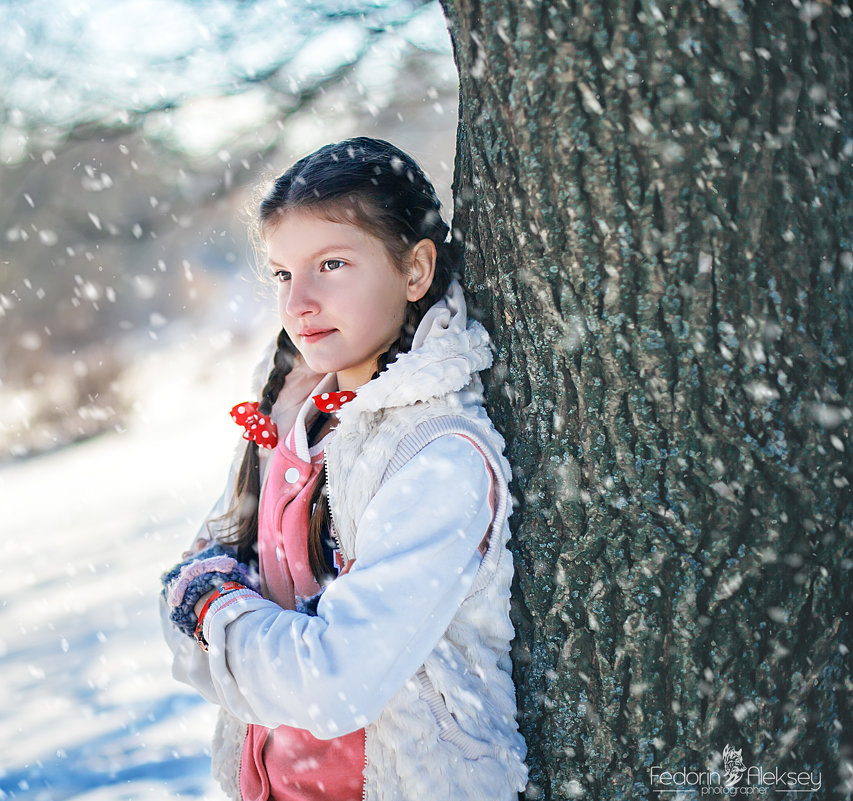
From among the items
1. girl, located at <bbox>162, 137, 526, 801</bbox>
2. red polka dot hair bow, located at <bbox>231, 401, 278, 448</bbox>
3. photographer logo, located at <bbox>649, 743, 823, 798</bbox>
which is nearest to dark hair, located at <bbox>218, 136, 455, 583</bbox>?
girl, located at <bbox>162, 137, 526, 801</bbox>

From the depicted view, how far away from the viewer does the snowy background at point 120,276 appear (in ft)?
11.4

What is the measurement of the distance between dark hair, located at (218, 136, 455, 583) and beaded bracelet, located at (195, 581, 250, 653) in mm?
163

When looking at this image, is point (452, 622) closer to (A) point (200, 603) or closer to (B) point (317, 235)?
(A) point (200, 603)

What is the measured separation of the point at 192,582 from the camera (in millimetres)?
1600

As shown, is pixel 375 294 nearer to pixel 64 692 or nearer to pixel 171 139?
pixel 64 692

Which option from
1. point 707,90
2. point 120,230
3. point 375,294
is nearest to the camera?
point 707,90

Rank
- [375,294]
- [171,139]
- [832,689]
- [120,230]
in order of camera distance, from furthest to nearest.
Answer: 1. [120,230]
2. [171,139]
3. [375,294]
4. [832,689]

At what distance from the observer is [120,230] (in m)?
8.02

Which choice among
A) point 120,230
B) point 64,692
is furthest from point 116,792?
point 120,230

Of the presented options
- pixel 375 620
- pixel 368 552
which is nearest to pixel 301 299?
pixel 368 552

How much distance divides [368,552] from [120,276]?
8.71 metres

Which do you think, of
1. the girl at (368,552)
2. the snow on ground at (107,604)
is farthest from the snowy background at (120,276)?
the girl at (368,552)

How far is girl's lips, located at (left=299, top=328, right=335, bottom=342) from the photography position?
1.66 m

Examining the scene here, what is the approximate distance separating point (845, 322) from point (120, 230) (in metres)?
7.82
